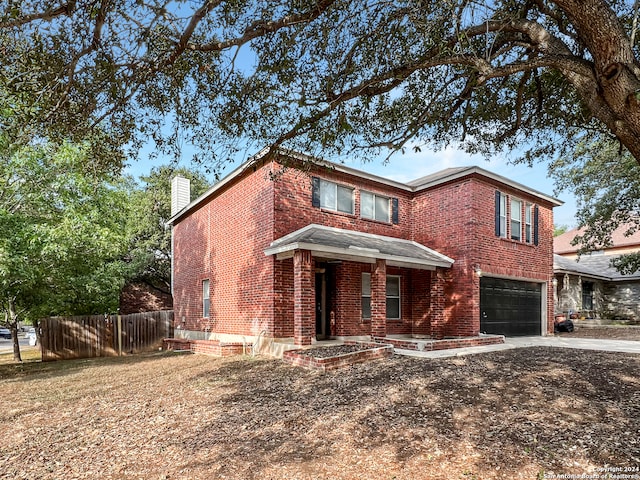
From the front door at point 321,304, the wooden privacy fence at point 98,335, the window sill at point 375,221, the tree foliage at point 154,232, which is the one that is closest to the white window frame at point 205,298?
the wooden privacy fence at point 98,335

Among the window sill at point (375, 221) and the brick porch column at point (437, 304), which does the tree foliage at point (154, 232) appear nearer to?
the window sill at point (375, 221)

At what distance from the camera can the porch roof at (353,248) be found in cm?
1039

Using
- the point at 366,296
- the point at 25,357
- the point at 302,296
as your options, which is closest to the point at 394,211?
the point at 366,296

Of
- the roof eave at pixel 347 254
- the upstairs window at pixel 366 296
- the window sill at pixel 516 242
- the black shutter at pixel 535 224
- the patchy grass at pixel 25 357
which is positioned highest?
the black shutter at pixel 535 224

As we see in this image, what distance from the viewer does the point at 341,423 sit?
17.3 ft

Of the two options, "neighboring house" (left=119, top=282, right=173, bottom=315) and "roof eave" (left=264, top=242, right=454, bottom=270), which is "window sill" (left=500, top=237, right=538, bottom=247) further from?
"neighboring house" (left=119, top=282, right=173, bottom=315)

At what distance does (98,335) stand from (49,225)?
21.4ft

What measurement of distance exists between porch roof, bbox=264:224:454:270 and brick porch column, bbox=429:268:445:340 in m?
0.42

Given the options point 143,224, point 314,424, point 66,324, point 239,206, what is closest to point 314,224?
point 239,206

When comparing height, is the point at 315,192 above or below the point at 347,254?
above

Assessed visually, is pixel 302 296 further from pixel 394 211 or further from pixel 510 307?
pixel 510 307

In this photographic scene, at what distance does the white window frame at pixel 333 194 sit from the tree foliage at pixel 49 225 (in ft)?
18.7

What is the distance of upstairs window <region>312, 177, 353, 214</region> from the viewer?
12641mm

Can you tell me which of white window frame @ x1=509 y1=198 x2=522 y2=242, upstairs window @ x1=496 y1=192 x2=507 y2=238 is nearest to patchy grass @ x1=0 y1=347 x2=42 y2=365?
upstairs window @ x1=496 y1=192 x2=507 y2=238
